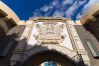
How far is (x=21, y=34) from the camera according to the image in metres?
17.7

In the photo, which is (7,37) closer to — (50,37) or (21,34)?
(21,34)

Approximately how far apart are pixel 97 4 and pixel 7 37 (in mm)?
9252

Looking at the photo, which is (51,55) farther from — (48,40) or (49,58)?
(48,40)

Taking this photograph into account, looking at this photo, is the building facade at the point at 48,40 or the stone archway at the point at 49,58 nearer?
the building facade at the point at 48,40

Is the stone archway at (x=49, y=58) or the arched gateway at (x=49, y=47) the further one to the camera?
the stone archway at (x=49, y=58)

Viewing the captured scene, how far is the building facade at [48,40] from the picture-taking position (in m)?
14.2

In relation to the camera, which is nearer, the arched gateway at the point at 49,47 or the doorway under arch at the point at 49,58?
the arched gateway at the point at 49,47

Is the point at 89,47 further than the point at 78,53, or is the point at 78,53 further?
the point at 89,47

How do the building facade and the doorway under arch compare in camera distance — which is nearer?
the building facade

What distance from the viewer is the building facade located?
1418cm

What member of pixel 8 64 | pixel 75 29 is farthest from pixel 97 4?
pixel 8 64

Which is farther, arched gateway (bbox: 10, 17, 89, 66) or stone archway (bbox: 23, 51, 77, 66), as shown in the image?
stone archway (bbox: 23, 51, 77, 66)

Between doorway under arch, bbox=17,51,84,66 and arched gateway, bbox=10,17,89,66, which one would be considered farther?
doorway under arch, bbox=17,51,84,66

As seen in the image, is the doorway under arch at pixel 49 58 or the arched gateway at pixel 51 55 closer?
the arched gateway at pixel 51 55
